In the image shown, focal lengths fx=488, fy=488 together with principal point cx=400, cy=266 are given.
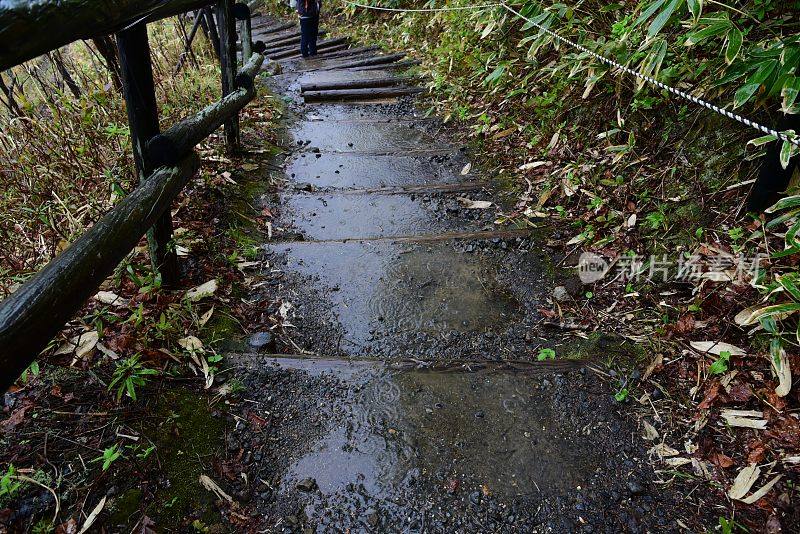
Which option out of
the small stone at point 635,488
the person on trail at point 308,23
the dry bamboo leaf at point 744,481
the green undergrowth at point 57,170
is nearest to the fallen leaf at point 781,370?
the dry bamboo leaf at point 744,481

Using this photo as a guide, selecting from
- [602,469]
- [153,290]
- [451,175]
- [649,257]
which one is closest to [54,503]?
[153,290]

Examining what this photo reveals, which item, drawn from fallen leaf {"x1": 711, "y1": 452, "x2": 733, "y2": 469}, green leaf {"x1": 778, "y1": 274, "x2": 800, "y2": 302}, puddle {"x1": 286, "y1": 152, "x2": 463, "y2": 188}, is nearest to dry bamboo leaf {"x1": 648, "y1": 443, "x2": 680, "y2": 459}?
fallen leaf {"x1": 711, "y1": 452, "x2": 733, "y2": 469}

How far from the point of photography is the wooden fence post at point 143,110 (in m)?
2.23

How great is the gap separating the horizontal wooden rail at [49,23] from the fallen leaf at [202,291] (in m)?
1.34

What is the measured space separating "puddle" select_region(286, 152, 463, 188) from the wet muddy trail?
0.65 meters

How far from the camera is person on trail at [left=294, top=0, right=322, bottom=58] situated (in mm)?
8523

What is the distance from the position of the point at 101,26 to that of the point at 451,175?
10.3ft

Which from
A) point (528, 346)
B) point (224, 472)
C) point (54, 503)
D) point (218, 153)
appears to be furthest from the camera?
point (218, 153)

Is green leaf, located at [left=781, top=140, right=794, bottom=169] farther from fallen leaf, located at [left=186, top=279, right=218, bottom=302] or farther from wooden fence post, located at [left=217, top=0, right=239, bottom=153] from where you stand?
wooden fence post, located at [left=217, top=0, right=239, bottom=153]

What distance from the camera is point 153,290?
2613mm

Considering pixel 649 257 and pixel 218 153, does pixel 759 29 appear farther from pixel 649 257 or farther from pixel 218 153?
pixel 218 153

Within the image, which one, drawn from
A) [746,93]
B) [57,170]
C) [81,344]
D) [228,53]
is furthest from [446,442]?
[228,53]

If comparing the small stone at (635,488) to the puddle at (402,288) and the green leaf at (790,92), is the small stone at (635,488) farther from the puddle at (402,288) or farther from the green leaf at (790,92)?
the green leaf at (790,92)

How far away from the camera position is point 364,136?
17.8ft
